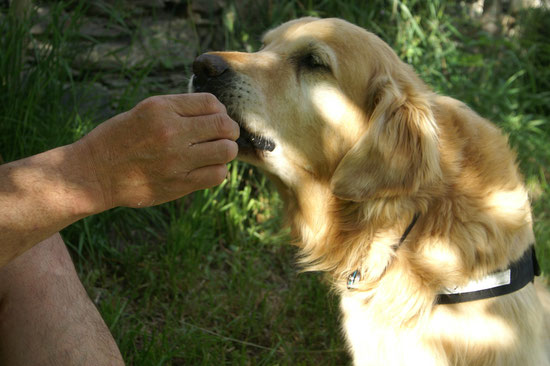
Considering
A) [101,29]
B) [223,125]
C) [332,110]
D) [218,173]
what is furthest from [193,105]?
[101,29]

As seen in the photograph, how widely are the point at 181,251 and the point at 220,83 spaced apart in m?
1.45

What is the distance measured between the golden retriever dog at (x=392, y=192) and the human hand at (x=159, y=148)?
48 cm

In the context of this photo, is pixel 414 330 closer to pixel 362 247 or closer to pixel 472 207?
pixel 362 247

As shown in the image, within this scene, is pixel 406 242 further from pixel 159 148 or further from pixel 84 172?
pixel 84 172

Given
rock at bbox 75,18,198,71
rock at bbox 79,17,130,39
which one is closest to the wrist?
rock at bbox 75,18,198,71

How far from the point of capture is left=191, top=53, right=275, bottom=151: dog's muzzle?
2.15 metres

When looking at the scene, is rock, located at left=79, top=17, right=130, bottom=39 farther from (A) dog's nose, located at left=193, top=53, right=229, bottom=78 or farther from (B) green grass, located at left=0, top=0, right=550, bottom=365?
(A) dog's nose, located at left=193, top=53, right=229, bottom=78

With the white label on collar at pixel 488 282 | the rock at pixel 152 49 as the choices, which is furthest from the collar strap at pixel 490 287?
the rock at pixel 152 49

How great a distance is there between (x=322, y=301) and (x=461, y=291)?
1233 mm

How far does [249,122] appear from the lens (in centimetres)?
220

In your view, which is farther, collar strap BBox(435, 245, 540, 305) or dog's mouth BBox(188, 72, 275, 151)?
dog's mouth BBox(188, 72, 275, 151)

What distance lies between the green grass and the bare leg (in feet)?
1.48

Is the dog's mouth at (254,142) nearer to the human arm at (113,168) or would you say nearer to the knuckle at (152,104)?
the human arm at (113,168)

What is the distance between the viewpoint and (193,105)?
1681 millimetres
